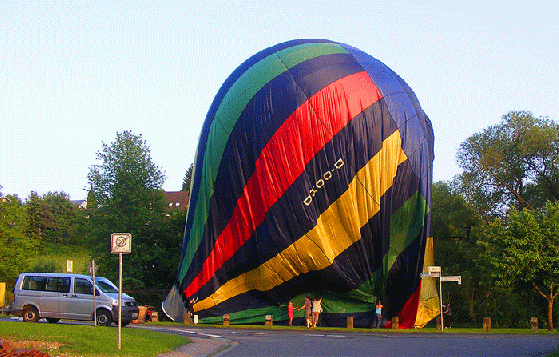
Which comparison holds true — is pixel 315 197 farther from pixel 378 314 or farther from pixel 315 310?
pixel 378 314

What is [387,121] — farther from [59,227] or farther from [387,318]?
[59,227]

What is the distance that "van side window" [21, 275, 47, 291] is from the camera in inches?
919

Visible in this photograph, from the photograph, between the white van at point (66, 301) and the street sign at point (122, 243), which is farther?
the white van at point (66, 301)

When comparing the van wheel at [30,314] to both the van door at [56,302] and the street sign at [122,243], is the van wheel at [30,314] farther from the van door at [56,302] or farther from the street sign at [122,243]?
the street sign at [122,243]

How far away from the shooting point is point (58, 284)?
23266 mm

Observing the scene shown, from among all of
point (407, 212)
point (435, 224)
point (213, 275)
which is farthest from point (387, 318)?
point (435, 224)

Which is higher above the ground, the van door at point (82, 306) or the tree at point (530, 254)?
the tree at point (530, 254)

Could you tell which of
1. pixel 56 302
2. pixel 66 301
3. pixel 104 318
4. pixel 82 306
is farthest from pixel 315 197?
pixel 56 302

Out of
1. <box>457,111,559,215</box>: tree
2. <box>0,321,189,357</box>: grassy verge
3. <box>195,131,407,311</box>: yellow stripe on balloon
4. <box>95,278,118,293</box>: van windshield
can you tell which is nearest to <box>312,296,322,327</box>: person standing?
<box>195,131,407,311</box>: yellow stripe on balloon

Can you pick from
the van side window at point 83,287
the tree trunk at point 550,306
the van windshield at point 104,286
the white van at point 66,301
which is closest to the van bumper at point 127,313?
the white van at point 66,301

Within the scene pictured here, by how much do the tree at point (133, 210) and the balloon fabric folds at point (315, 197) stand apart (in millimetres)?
13347

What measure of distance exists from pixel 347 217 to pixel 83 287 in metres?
10.0

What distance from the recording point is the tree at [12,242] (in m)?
47.1

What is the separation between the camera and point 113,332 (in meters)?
17.3
